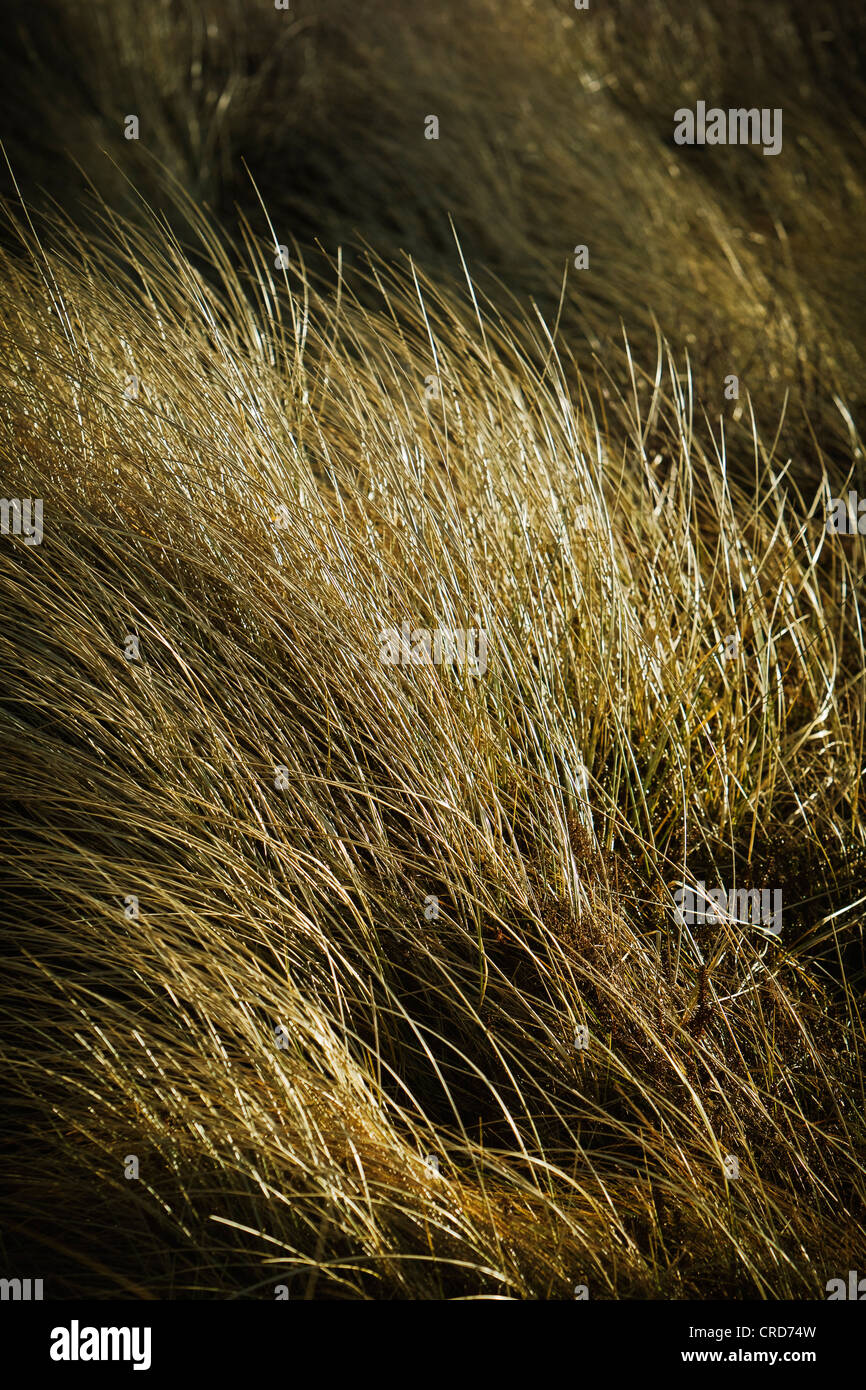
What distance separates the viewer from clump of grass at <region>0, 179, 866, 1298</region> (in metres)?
1.22

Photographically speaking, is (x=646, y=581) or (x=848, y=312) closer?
(x=646, y=581)

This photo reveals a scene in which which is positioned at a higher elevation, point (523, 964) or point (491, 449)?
point (491, 449)

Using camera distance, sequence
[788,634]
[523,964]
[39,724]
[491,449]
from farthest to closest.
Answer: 1. [788,634]
2. [491,449]
3. [39,724]
4. [523,964]

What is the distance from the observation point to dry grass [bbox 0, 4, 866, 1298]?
1219mm

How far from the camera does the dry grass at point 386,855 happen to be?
1.22 meters

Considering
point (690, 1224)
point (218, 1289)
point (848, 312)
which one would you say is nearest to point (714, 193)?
point (848, 312)

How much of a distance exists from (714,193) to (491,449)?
7.16ft

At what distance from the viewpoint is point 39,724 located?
1.57 m

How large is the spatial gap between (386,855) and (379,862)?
0.04 meters

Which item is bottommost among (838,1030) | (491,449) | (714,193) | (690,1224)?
(690,1224)

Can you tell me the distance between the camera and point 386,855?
144cm

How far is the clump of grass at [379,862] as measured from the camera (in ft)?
3.99

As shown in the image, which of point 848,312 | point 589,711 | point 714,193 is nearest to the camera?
point 589,711
